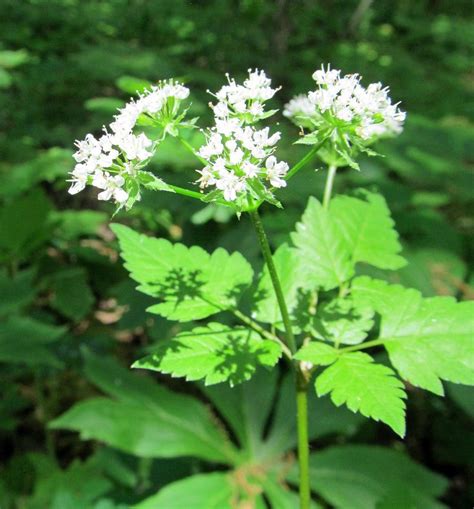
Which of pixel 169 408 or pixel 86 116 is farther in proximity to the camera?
pixel 86 116

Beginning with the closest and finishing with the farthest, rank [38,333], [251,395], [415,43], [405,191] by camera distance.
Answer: [38,333], [251,395], [405,191], [415,43]

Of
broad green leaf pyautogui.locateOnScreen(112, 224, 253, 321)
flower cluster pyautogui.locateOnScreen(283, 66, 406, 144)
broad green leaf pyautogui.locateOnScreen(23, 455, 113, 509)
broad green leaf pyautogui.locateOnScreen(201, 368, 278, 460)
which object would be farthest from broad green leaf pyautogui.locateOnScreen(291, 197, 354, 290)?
Result: broad green leaf pyautogui.locateOnScreen(23, 455, 113, 509)

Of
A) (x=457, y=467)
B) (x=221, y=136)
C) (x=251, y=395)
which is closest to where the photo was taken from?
(x=221, y=136)

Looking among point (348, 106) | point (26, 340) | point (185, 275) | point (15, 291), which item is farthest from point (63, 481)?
point (348, 106)

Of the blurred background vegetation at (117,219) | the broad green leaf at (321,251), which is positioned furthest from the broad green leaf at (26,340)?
the broad green leaf at (321,251)

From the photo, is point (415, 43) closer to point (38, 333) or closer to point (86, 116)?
point (86, 116)

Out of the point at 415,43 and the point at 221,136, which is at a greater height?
the point at 221,136

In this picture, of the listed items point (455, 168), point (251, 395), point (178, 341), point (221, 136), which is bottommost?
point (251, 395)

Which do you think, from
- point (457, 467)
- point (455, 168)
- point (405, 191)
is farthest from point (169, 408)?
point (455, 168)
